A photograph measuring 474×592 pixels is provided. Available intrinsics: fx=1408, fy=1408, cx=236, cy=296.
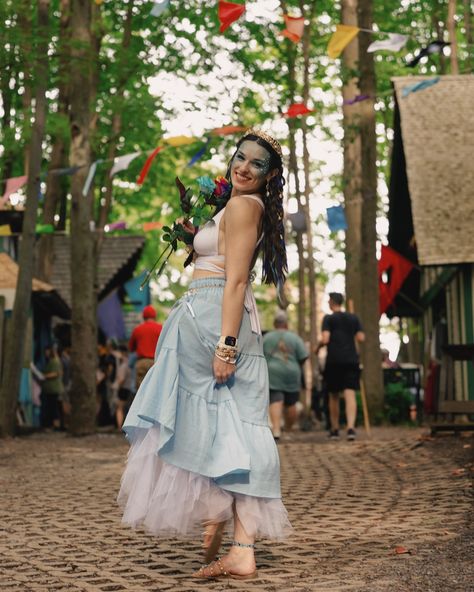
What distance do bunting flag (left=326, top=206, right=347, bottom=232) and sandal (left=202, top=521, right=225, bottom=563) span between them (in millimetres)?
15041

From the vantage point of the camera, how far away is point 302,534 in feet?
26.6

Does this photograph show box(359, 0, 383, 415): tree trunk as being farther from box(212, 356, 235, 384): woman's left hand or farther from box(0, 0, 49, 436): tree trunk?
box(212, 356, 235, 384): woman's left hand

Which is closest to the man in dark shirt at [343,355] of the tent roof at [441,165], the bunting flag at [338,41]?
the tent roof at [441,165]

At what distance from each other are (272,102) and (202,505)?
28.3 metres

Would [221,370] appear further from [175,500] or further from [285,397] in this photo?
[285,397]

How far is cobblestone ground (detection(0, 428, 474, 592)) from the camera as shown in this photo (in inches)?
248

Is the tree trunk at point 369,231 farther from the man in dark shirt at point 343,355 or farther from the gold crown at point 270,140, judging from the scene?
the gold crown at point 270,140

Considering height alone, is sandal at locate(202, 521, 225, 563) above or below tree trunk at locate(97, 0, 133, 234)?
below

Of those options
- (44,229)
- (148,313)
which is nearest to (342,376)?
(148,313)

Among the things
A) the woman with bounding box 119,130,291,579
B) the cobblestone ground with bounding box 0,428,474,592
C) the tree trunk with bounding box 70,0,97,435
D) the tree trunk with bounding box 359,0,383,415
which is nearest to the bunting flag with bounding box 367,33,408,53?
the cobblestone ground with bounding box 0,428,474,592

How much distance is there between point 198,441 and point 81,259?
1619 centimetres

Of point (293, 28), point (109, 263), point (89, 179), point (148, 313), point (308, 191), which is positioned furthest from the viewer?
point (109, 263)

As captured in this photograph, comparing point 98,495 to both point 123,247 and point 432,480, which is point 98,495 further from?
point 123,247

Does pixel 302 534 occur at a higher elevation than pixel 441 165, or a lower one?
lower
